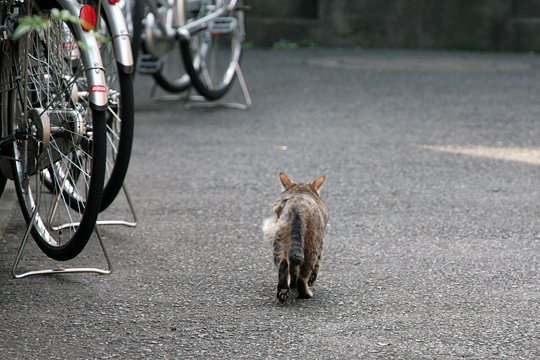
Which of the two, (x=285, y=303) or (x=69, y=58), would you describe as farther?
(x=69, y=58)

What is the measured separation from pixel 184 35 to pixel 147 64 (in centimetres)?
41

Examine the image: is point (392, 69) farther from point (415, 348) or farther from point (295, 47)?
point (415, 348)

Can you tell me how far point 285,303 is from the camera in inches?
177

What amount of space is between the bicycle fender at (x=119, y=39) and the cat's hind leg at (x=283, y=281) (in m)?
1.31

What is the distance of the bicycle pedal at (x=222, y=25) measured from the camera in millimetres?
10344

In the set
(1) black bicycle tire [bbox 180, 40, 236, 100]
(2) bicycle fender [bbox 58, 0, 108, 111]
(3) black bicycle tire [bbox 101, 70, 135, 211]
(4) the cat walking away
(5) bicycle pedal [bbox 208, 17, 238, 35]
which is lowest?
(1) black bicycle tire [bbox 180, 40, 236, 100]

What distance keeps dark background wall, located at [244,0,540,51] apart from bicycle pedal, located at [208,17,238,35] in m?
5.10

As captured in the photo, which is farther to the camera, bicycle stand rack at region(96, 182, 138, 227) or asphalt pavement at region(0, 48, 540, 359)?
bicycle stand rack at region(96, 182, 138, 227)

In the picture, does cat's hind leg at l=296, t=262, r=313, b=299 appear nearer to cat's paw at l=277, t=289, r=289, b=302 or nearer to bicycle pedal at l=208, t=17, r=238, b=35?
cat's paw at l=277, t=289, r=289, b=302

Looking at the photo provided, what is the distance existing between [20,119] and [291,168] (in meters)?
2.80

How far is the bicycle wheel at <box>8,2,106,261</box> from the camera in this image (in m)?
4.68

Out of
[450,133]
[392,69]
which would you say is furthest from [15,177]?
[392,69]

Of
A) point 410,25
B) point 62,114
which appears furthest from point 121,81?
point 410,25

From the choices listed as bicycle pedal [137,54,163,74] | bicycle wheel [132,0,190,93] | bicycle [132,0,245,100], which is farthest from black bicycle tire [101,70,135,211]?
bicycle pedal [137,54,163,74]
